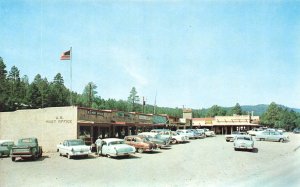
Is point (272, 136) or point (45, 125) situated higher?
point (45, 125)

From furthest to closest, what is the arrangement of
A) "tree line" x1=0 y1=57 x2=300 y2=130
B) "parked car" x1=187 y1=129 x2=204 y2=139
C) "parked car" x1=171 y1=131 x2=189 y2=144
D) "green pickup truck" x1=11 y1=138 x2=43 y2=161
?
"tree line" x1=0 y1=57 x2=300 y2=130 → "parked car" x1=187 y1=129 x2=204 y2=139 → "parked car" x1=171 y1=131 x2=189 y2=144 → "green pickup truck" x1=11 y1=138 x2=43 y2=161

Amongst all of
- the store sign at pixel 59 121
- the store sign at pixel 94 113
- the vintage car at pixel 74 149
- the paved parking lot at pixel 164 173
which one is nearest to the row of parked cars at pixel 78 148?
the vintage car at pixel 74 149

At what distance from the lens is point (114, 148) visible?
2317 centimetres

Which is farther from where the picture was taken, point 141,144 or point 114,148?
point 141,144

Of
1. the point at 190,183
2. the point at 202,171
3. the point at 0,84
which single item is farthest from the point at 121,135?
the point at 0,84

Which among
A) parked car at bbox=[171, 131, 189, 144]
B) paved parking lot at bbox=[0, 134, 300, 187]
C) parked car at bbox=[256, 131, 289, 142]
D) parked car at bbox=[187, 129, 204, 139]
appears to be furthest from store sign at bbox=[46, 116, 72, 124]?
parked car at bbox=[256, 131, 289, 142]

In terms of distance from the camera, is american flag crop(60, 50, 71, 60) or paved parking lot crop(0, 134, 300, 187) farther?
american flag crop(60, 50, 71, 60)

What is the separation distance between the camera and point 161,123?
50.5m

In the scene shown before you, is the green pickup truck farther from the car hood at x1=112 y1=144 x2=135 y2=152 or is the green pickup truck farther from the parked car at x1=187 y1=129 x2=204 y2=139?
the parked car at x1=187 y1=129 x2=204 y2=139

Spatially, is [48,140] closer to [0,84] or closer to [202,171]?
[202,171]

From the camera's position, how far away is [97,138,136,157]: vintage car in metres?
23.0

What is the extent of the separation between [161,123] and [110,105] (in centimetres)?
8748

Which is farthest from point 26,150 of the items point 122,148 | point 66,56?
point 66,56

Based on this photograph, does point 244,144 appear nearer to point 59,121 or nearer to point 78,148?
point 78,148
